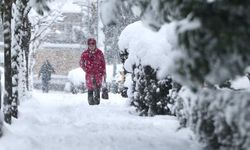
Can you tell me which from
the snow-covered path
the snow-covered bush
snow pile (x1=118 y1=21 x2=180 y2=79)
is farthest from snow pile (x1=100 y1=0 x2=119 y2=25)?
snow pile (x1=118 y1=21 x2=180 y2=79)

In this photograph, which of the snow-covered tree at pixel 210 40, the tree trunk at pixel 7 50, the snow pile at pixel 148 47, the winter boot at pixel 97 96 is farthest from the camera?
the winter boot at pixel 97 96

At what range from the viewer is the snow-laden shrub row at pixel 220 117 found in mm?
3809

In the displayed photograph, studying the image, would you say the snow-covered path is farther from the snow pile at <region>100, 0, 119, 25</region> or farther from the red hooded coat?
the red hooded coat

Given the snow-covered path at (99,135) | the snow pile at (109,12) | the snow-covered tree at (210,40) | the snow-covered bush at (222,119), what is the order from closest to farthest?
the snow-covered tree at (210,40), the snow-covered bush at (222,119), the snow pile at (109,12), the snow-covered path at (99,135)

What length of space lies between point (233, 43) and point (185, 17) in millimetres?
542

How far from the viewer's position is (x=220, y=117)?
413 cm

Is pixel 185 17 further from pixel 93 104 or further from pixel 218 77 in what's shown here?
pixel 93 104

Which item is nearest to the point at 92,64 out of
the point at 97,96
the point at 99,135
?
Answer: the point at 97,96

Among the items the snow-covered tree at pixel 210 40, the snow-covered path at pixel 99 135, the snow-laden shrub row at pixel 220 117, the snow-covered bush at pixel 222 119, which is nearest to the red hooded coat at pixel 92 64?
the snow-covered path at pixel 99 135

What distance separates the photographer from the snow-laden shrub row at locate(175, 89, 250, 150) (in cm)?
381

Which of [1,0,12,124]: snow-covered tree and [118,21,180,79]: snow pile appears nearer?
[1,0,12,124]: snow-covered tree

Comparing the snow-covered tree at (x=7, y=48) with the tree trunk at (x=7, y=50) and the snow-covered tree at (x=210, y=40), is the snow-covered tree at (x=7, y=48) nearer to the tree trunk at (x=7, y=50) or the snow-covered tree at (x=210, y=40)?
the tree trunk at (x=7, y=50)

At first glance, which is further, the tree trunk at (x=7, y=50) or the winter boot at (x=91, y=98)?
the winter boot at (x=91, y=98)

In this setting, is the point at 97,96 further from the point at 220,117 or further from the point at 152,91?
the point at 220,117
